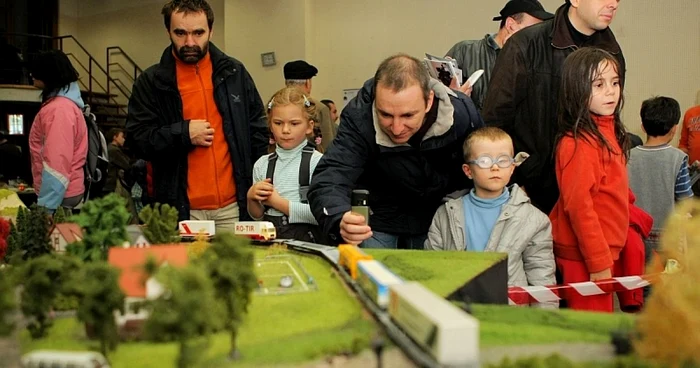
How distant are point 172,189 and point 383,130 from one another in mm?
1663

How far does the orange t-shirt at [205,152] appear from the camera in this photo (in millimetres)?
4406

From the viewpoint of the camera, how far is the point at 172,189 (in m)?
4.40

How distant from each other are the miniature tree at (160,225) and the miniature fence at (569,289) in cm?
159

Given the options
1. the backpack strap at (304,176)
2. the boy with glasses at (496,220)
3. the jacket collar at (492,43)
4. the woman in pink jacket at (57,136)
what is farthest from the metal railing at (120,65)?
the boy with glasses at (496,220)

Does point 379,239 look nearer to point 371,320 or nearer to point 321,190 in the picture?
point 321,190

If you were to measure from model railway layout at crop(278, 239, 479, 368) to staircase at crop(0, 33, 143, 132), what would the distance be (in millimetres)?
17052

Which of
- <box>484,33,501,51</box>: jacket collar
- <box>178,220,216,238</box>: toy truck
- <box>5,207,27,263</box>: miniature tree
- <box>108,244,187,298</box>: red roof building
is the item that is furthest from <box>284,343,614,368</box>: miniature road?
A: <box>484,33,501,51</box>: jacket collar

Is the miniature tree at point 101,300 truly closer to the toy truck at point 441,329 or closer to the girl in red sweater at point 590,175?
the toy truck at point 441,329

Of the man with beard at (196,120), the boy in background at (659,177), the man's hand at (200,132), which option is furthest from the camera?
the boy in background at (659,177)

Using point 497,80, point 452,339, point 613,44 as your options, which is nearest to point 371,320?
point 452,339

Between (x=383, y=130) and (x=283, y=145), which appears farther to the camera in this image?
(x=283, y=145)

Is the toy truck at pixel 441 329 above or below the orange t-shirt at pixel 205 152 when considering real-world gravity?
below

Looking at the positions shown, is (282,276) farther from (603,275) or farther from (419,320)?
(603,275)

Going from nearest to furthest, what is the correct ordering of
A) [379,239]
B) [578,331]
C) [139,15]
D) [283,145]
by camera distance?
[578,331], [379,239], [283,145], [139,15]
